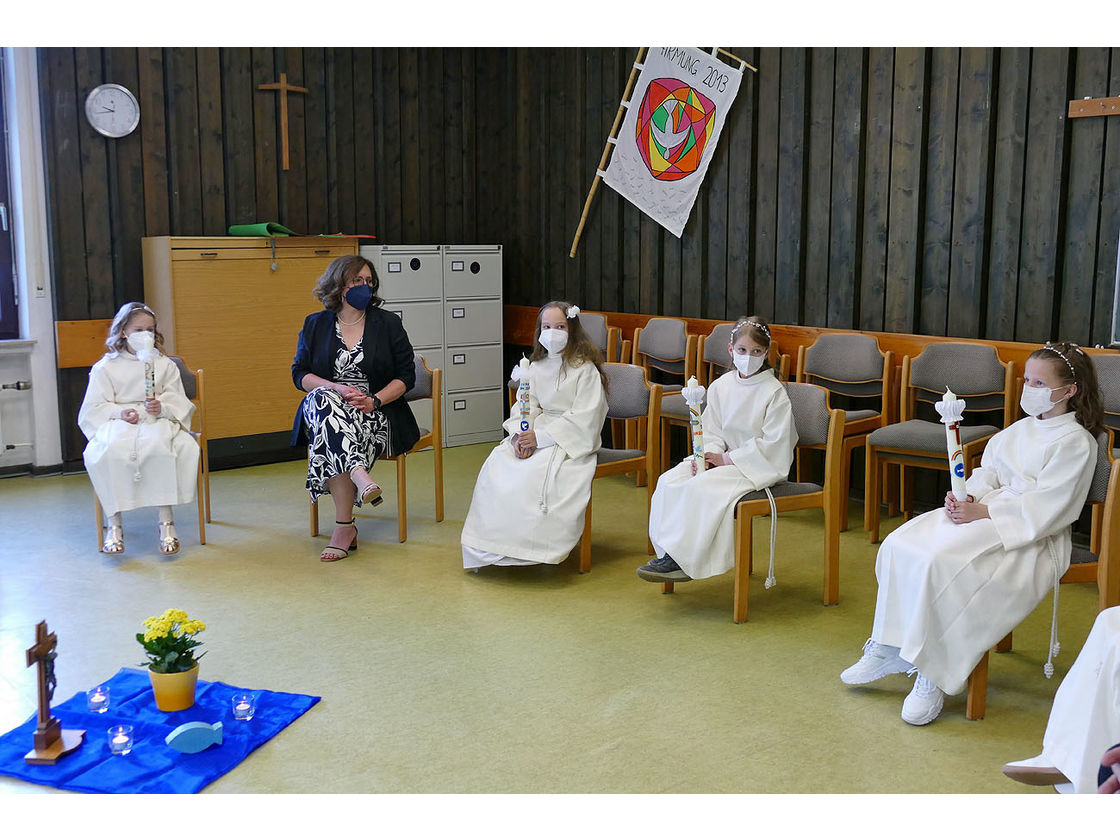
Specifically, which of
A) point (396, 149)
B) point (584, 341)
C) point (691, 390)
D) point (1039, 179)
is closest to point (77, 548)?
point (584, 341)

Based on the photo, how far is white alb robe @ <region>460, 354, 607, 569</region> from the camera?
4355 millimetres

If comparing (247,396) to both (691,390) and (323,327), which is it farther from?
(691,390)

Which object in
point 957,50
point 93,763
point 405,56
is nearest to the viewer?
point 93,763

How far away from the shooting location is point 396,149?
764 cm

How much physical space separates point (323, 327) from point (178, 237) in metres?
1.86

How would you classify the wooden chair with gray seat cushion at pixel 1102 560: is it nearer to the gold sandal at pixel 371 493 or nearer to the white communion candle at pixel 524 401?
the white communion candle at pixel 524 401

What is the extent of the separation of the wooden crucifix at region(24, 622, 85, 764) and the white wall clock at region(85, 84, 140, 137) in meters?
4.32

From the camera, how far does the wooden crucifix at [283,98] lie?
274 inches

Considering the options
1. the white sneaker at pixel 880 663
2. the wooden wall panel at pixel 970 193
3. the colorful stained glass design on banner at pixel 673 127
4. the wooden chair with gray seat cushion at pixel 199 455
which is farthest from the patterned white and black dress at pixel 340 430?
the wooden wall panel at pixel 970 193

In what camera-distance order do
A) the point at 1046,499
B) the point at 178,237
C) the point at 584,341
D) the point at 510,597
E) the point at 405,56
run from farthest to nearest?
1. the point at 405,56
2. the point at 178,237
3. the point at 584,341
4. the point at 510,597
5. the point at 1046,499

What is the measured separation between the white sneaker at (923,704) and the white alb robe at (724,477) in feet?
3.04

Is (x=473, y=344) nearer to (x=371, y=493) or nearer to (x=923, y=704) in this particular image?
(x=371, y=493)

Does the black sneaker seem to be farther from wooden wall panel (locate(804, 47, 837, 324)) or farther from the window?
the window

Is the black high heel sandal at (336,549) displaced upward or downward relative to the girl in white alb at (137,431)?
downward
